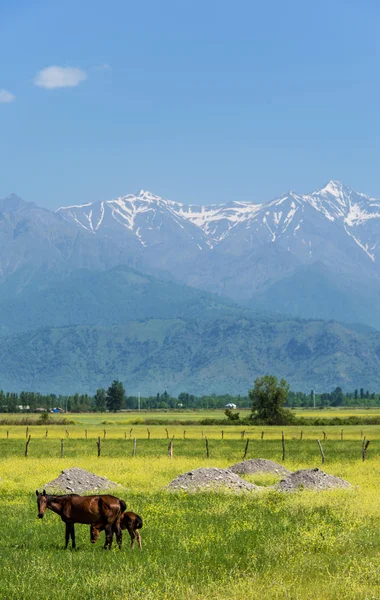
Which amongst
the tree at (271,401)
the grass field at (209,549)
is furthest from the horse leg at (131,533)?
the tree at (271,401)

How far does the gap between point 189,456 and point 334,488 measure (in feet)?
96.5

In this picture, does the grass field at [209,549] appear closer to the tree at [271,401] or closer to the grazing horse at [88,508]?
the grazing horse at [88,508]

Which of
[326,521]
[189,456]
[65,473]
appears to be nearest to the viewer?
[326,521]

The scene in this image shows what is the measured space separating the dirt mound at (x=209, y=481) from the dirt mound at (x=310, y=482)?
1.45m

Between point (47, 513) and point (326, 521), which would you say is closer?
point (326, 521)

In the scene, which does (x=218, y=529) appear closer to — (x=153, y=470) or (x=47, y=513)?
(x=47, y=513)

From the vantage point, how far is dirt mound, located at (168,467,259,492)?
42344 millimetres

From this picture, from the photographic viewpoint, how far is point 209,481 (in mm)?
42844

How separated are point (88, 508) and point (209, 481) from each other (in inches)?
725

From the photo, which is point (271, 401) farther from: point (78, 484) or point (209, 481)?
point (78, 484)

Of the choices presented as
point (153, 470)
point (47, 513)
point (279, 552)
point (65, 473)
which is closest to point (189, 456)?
point (153, 470)

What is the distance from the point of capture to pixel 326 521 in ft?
104

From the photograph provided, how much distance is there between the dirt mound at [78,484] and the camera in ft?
137

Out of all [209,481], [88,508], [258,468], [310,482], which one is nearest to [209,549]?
[88,508]
